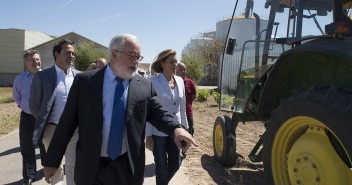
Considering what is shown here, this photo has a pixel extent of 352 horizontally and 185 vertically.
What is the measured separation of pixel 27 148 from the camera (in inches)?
220

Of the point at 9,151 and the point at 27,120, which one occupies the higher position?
the point at 27,120

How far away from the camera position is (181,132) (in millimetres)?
2721

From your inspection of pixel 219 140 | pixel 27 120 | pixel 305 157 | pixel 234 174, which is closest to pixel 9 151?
pixel 27 120

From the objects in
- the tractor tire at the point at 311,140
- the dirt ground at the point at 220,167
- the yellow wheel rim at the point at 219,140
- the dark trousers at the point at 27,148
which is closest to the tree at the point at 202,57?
the dirt ground at the point at 220,167

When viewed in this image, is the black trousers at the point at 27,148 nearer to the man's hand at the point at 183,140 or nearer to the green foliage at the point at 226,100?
the green foliage at the point at 226,100

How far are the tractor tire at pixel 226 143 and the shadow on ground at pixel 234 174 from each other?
13 centimetres

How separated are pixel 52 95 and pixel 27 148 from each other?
5.54 ft

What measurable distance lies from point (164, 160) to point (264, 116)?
1.25m

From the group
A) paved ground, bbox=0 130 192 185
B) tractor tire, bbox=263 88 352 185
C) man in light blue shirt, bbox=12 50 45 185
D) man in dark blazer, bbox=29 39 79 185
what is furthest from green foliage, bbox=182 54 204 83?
tractor tire, bbox=263 88 352 185

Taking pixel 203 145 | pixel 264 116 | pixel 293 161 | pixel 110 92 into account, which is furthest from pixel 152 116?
pixel 203 145

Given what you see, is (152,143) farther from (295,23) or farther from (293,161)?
(295,23)

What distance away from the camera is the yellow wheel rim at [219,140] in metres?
6.41

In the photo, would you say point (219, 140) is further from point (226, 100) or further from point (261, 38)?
point (261, 38)

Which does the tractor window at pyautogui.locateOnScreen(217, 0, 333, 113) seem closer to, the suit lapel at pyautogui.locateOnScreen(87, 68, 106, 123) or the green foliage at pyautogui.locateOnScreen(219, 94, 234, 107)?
the green foliage at pyautogui.locateOnScreen(219, 94, 234, 107)
